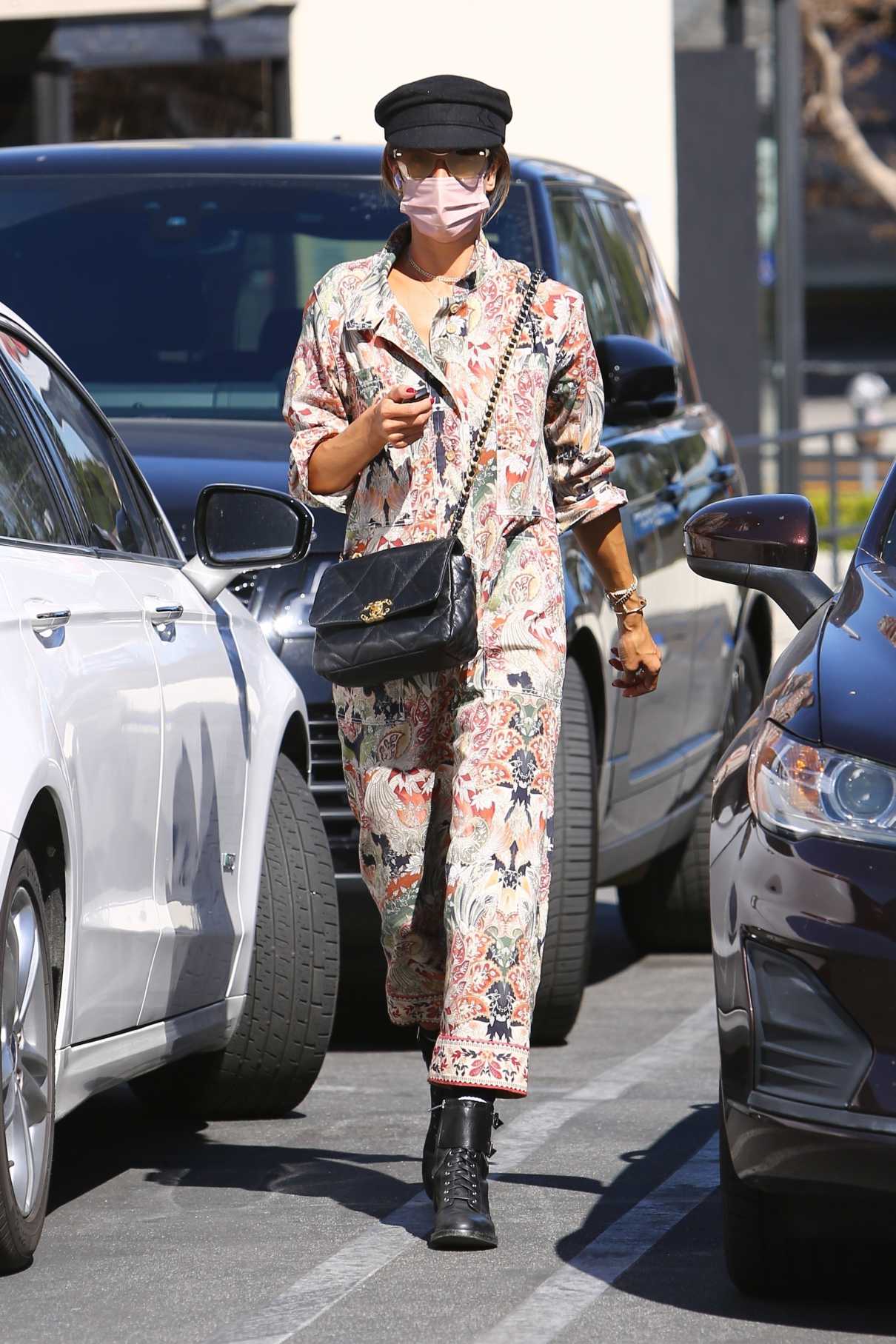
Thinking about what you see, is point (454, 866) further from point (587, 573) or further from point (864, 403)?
point (864, 403)

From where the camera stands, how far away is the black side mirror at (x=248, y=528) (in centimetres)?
498

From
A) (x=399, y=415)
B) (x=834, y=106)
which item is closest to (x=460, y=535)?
(x=399, y=415)

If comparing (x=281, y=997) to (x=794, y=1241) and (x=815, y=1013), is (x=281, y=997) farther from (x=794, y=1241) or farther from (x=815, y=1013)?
(x=815, y=1013)

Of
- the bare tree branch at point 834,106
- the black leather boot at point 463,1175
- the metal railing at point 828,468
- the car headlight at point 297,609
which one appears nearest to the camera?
the black leather boot at point 463,1175

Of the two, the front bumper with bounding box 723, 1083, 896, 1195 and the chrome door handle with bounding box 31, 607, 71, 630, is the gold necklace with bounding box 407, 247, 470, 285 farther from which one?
the front bumper with bounding box 723, 1083, 896, 1195

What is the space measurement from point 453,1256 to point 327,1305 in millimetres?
331

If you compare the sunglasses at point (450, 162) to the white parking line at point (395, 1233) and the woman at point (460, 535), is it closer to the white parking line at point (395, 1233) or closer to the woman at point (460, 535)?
the woman at point (460, 535)

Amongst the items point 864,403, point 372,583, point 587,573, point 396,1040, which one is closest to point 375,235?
point 587,573

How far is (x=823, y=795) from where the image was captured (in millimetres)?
3596

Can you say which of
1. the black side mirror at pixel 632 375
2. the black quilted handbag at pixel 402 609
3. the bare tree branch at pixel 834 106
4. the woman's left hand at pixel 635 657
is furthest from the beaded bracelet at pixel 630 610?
the bare tree branch at pixel 834 106

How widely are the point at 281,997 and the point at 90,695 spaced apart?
122 centimetres

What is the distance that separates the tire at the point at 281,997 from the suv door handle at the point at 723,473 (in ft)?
8.53

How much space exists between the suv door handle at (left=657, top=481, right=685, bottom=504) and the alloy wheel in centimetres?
323

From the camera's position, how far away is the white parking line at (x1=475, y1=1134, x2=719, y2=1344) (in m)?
3.79
